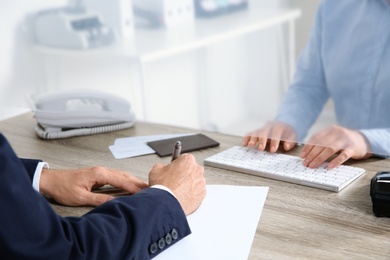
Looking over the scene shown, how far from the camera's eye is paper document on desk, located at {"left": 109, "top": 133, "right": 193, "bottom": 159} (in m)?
1.44

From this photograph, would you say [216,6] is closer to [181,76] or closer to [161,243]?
[181,76]

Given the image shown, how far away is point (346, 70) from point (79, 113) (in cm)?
70

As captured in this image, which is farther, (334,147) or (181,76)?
(181,76)

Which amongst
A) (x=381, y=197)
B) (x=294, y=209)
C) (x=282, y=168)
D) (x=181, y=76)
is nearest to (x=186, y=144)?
(x=282, y=168)

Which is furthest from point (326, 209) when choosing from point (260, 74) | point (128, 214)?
point (260, 74)

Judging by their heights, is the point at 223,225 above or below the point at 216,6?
below

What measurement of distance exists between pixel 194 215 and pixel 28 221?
33cm

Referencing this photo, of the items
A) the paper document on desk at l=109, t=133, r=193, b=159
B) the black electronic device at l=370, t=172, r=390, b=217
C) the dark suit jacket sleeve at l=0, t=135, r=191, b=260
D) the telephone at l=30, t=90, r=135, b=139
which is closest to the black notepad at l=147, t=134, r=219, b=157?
the paper document on desk at l=109, t=133, r=193, b=159

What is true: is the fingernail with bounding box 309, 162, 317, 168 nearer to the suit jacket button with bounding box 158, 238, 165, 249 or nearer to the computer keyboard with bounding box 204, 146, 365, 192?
the computer keyboard with bounding box 204, 146, 365, 192

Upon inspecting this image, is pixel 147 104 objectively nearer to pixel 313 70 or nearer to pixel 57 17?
pixel 57 17

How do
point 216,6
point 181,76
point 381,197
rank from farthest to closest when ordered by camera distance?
point 181,76
point 216,6
point 381,197

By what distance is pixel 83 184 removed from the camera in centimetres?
119

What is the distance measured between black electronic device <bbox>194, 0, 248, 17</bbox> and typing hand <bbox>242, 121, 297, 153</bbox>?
46 centimetres

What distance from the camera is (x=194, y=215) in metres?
1.12
